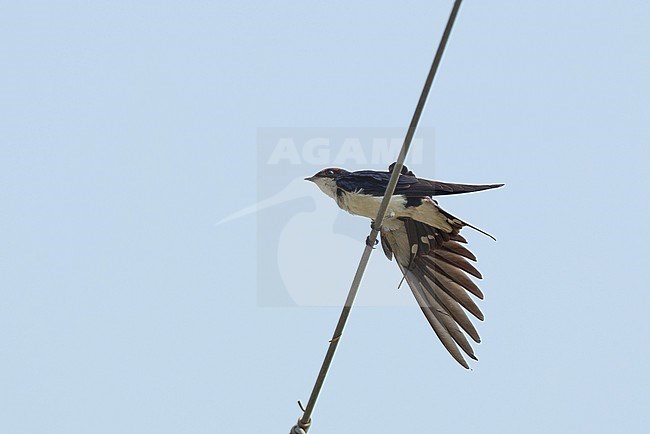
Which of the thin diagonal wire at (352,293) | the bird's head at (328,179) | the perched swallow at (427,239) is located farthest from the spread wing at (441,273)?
the thin diagonal wire at (352,293)

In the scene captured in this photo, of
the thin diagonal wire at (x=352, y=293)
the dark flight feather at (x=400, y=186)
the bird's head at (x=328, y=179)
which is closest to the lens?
the thin diagonal wire at (x=352, y=293)

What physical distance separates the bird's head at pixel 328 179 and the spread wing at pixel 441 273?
0.55 metres

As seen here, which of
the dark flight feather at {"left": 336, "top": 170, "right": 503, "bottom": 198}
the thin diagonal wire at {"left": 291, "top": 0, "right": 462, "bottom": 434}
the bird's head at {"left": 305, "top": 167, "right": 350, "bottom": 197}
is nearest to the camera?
the thin diagonal wire at {"left": 291, "top": 0, "right": 462, "bottom": 434}

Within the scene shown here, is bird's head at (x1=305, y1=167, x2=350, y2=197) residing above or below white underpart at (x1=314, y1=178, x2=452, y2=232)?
above

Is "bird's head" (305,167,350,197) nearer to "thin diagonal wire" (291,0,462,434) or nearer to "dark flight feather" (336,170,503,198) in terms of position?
"dark flight feather" (336,170,503,198)

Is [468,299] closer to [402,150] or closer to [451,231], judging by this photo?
[451,231]

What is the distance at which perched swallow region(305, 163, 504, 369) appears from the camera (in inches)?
306

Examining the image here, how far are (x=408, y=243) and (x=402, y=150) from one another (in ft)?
9.67

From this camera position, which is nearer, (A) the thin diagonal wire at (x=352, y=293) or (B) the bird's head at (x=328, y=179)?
(A) the thin diagonal wire at (x=352, y=293)

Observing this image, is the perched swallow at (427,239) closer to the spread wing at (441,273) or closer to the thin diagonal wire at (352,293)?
the spread wing at (441,273)

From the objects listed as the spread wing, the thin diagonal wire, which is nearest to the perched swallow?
the spread wing

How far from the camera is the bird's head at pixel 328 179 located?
326 inches

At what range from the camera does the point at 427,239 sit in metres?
8.33

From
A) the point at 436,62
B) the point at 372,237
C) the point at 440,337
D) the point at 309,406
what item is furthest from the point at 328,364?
the point at 440,337
